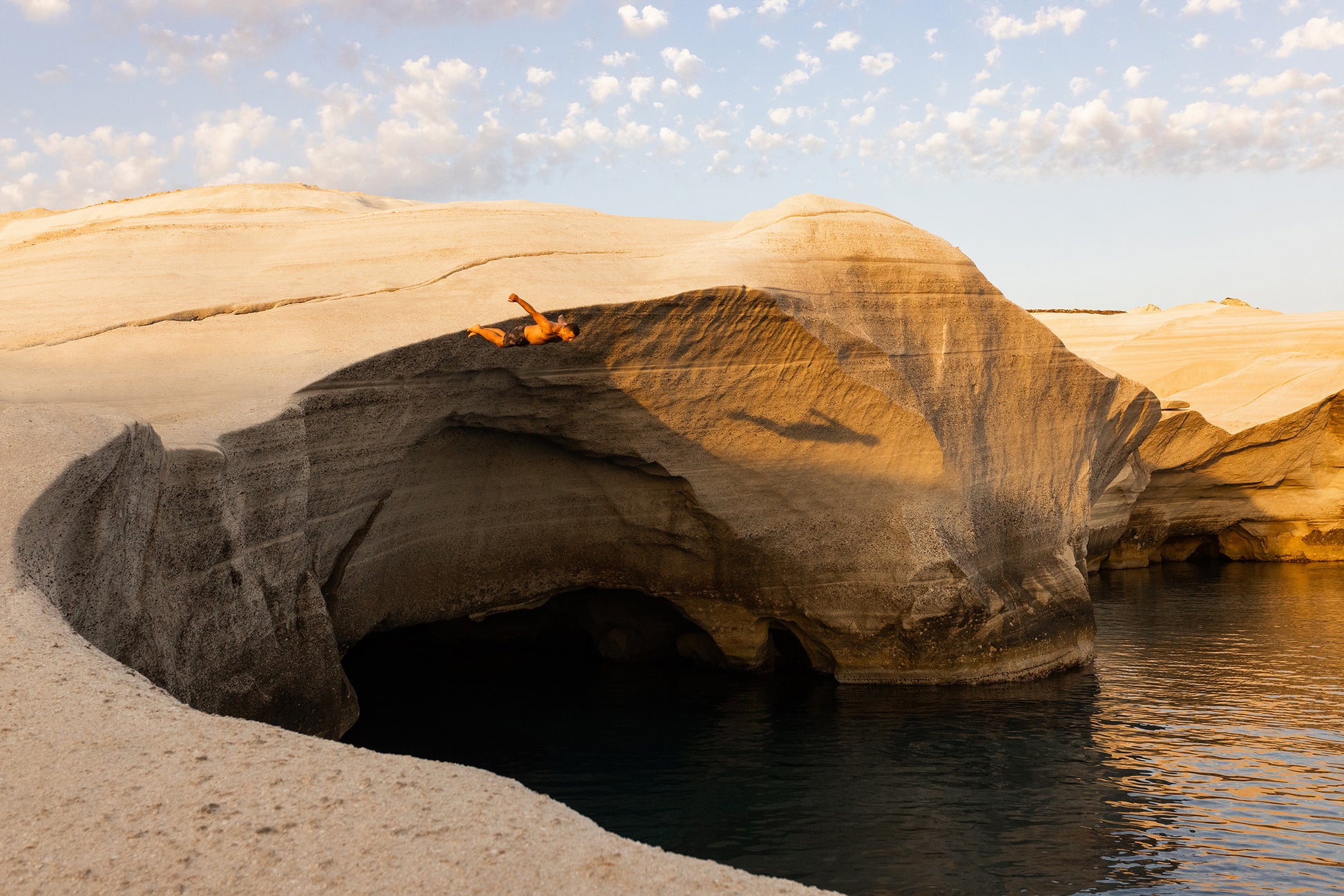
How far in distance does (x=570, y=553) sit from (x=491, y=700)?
249 centimetres

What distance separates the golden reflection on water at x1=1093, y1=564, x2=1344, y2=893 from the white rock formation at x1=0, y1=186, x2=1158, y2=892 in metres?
2.12

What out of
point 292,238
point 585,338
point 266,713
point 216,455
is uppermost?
point 292,238

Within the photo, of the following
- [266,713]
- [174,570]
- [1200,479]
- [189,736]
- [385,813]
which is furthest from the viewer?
[1200,479]

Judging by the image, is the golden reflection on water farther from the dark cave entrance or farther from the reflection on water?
the dark cave entrance

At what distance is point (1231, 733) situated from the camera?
13.9 m

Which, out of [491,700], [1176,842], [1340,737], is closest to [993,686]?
[1340,737]

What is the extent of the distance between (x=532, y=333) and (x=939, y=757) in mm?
6927

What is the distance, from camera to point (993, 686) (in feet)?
53.1

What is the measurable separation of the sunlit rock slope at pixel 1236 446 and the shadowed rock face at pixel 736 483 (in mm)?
11648

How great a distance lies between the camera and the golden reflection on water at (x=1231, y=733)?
33.3ft

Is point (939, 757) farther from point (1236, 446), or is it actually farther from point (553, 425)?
point (1236, 446)

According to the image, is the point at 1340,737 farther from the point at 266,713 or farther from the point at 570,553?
the point at 266,713

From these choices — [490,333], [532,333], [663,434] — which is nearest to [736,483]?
[663,434]

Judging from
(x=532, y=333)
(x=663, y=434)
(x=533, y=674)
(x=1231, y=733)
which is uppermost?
(x=532, y=333)
